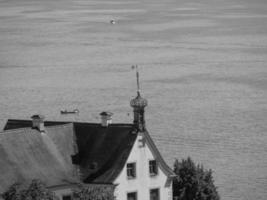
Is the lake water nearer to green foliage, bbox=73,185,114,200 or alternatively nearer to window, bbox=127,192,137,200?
window, bbox=127,192,137,200

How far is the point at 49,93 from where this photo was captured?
104625 millimetres

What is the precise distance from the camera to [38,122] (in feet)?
135

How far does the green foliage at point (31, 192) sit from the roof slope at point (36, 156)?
195 centimetres

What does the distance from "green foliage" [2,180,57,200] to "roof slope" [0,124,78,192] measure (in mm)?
1950

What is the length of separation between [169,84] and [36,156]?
233 feet

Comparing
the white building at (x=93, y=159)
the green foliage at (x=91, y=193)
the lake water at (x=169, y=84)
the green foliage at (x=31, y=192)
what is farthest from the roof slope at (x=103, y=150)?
the lake water at (x=169, y=84)

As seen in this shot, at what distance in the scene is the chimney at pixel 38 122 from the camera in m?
40.9

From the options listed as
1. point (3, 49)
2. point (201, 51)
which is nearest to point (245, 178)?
point (201, 51)

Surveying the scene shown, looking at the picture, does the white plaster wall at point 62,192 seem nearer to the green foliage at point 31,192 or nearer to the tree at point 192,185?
the green foliage at point 31,192

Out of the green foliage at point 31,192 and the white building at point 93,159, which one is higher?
the white building at point 93,159

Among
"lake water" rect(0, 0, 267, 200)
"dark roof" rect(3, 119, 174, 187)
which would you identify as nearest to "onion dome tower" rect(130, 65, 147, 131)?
"dark roof" rect(3, 119, 174, 187)

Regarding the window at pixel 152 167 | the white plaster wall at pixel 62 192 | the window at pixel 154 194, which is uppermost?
the window at pixel 152 167

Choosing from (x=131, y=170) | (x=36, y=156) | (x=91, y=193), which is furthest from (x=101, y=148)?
(x=91, y=193)

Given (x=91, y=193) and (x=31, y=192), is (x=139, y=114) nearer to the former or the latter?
(x=91, y=193)
